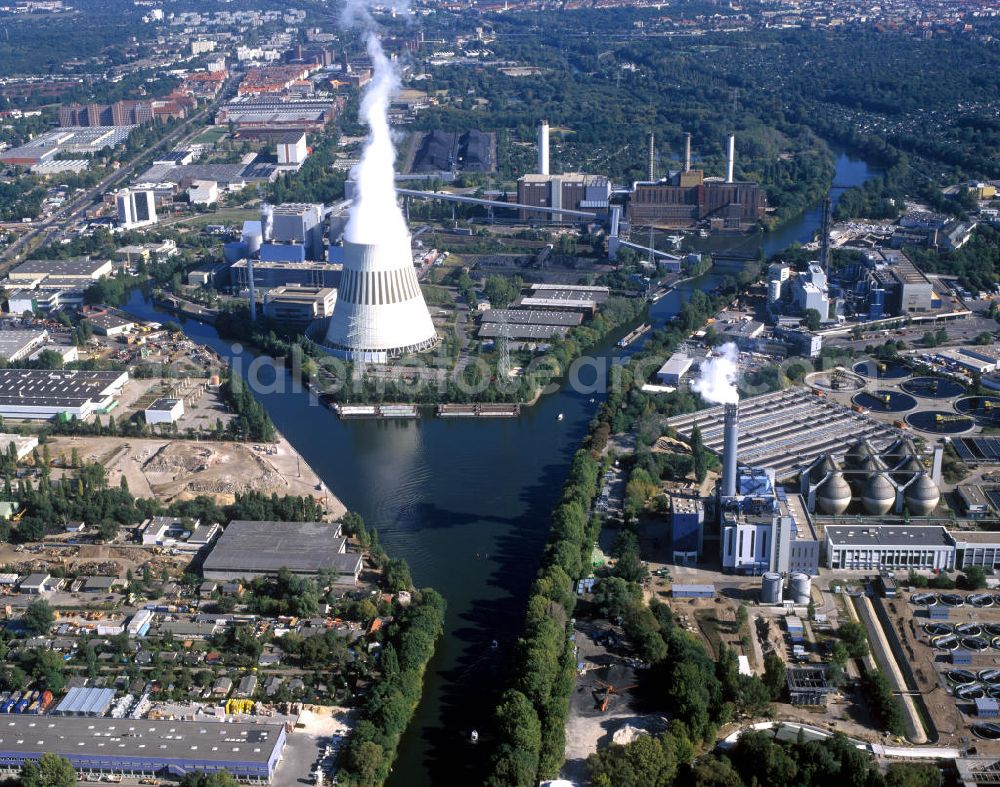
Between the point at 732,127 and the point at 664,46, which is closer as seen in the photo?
the point at 732,127

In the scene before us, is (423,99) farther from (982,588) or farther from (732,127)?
(982,588)

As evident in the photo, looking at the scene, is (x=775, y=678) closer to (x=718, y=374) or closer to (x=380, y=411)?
(x=718, y=374)

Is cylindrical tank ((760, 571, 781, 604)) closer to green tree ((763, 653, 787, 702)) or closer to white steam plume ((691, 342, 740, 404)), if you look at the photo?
green tree ((763, 653, 787, 702))

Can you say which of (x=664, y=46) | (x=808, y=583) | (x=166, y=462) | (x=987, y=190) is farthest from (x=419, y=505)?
(x=664, y=46)

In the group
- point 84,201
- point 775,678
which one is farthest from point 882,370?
point 84,201

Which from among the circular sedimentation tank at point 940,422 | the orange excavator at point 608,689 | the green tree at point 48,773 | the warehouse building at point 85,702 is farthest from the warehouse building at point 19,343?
the circular sedimentation tank at point 940,422

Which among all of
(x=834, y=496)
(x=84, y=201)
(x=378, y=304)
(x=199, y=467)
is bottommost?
(x=199, y=467)
